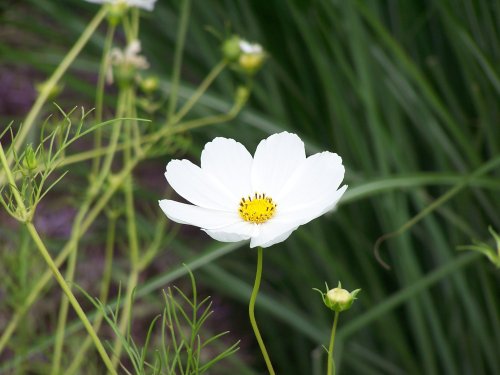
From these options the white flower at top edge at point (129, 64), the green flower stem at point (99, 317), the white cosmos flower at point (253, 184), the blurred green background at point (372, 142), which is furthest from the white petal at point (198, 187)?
the blurred green background at point (372, 142)

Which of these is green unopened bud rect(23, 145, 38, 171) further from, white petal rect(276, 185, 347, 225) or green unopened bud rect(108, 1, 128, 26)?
green unopened bud rect(108, 1, 128, 26)

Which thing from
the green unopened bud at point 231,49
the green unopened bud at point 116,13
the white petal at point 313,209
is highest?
the green unopened bud at point 231,49

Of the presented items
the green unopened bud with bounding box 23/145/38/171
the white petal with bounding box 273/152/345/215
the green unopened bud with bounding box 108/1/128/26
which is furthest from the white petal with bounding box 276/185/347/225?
the green unopened bud with bounding box 108/1/128/26

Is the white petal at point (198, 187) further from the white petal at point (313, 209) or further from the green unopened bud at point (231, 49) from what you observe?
the green unopened bud at point (231, 49)

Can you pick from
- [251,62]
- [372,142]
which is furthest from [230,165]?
[372,142]

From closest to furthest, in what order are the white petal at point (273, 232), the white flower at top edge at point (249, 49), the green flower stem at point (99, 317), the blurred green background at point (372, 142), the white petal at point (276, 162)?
1. the white petal at point (273, 232)
2. the white petal at point (276, 162)
3. the green flower stem at point (99, 317)
4. the white flower at top edge at point (249, 49)
5. the blurred green background at point (372, 142)

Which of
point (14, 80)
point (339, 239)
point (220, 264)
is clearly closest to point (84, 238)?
point (220, 264)

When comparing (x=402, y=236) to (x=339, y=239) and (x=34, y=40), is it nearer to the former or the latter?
(x=339, y=239)
